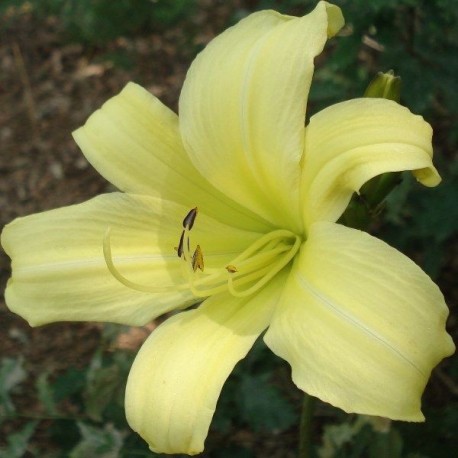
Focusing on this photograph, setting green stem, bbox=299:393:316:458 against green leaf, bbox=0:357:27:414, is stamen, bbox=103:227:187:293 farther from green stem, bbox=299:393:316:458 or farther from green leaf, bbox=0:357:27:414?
green leaf, bbox=0:357:27:414

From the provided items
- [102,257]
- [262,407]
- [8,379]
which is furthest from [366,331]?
[8,379]

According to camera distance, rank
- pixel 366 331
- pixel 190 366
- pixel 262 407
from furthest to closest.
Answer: pixel 262 407
pixel 190 366
pixel 366 331

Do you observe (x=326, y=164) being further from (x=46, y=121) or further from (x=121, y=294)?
(x=46, y=121)

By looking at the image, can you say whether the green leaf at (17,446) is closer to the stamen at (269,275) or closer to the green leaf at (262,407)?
the green leaf at (262,407)

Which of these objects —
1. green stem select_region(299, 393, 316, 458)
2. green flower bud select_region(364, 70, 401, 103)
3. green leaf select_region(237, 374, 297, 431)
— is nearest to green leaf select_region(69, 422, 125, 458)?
green leaf select_region(237, 374, 297, 431)

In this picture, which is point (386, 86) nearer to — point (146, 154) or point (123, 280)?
point (146, 154)

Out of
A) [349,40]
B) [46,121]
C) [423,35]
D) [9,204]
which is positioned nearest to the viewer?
[349,40]

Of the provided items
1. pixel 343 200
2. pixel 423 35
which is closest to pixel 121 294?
pixel 343 200
